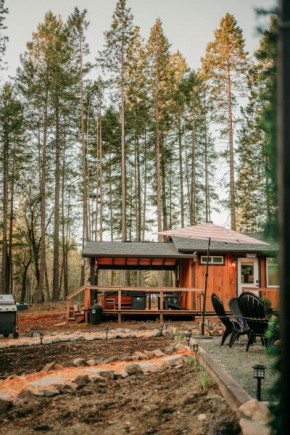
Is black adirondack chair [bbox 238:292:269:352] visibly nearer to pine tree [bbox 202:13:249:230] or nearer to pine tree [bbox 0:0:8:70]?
pine tree [bbox 0:0:8:70]

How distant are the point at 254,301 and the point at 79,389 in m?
2.52

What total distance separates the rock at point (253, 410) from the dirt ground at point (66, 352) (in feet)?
12.4

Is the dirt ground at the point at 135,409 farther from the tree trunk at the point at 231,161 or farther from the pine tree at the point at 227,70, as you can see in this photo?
the pine tree at the point at 227,70

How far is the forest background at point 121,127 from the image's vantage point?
2244 centimetres

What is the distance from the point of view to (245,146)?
78.0 ft

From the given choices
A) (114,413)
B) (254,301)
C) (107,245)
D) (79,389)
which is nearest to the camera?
(114,413)

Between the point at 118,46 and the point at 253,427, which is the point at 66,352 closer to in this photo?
the point at 253,427

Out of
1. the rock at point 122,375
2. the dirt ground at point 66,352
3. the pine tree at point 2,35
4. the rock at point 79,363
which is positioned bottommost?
the dirt ground at point 66,352

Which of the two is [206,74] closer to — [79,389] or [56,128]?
[56,128]

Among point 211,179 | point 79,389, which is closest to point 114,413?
point 79,389

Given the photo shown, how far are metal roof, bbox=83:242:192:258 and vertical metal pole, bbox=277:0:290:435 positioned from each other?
46.3 ft

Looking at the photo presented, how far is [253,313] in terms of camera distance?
589cm

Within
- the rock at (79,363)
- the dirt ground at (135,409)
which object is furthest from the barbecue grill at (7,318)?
the dirt ground at (135,409)

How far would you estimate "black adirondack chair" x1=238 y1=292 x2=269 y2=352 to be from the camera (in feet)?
18.8
